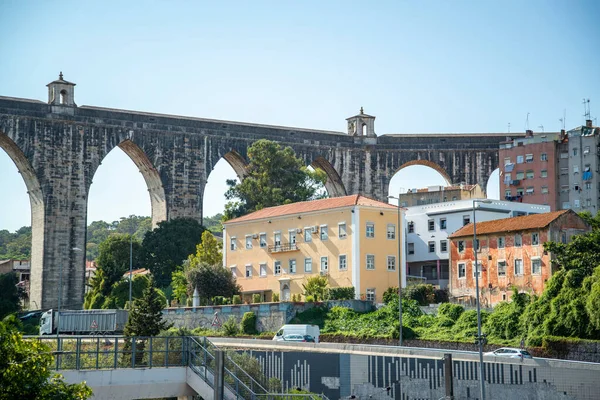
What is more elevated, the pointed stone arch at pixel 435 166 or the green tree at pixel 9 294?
the pointed stone arch at pixel 435 166

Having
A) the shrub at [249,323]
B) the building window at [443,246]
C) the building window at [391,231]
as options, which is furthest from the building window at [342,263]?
the building window at [443,246]

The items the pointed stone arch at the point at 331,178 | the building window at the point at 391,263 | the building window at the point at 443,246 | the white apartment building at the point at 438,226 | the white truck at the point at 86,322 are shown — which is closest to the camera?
the white truck at the point at 86,322

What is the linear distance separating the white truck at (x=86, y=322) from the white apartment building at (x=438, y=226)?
20.0m

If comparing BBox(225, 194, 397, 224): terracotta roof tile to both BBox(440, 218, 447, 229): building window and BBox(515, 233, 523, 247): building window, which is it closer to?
BBox(440, 218, 447, 229): building window

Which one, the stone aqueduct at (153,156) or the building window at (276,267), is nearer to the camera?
the building window at (276,267)

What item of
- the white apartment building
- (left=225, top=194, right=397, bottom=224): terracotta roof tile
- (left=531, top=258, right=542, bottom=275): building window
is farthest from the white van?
the white apartment building

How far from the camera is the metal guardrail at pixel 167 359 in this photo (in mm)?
30969

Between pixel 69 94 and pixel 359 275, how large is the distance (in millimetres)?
30608

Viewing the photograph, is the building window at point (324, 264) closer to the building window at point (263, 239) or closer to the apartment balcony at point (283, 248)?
the apartment balcony at point (283, 248)

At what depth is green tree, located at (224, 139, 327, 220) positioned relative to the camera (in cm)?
7881

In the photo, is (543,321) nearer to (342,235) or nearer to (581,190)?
(342,235)

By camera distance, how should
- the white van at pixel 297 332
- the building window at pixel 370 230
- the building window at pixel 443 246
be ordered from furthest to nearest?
the building window at pixel 443 246
the building window at pixel 370 230
the white van at pixel 297 332

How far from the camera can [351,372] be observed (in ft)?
121

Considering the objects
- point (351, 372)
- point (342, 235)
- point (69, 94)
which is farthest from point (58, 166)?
point (351, 372)
